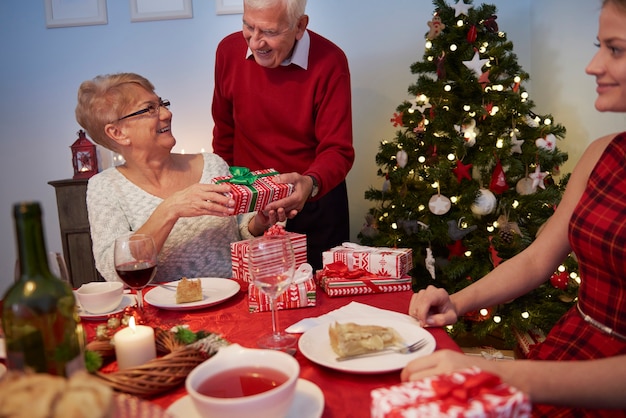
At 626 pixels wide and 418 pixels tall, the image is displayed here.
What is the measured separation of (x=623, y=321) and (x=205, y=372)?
924 mm

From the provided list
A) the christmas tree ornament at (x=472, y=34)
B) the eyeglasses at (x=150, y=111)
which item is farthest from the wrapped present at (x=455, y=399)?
the christmas tree ornament at (x=472, y=34)

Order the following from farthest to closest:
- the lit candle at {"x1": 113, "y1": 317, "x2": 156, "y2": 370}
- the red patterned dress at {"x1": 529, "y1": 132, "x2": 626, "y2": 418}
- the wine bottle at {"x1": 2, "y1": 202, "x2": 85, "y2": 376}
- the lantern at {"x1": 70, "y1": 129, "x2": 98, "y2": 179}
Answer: the lantern at {"x1": 70, "y1": 129, "x2": 98, "y2": 179}
the red patterned dress at {"x1": 529, "y1": 132, "x2": 626, "y2": 418}
the lit candle at {"x1": 113, "y1": 317, "x2": 156, "y2": 370}
the wine bottle at {"x1": 2, "y1": 202, "x2": 85, "y2": 376}

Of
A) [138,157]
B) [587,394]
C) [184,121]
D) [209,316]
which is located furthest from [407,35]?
[587,394]

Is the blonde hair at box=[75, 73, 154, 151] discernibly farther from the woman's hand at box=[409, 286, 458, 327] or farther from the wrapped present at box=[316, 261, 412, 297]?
the woman's hand at box=[409, 286, 458, 327]

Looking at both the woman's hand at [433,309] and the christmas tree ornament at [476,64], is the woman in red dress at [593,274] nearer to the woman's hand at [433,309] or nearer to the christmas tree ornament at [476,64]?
the woman's hand at [433,309]

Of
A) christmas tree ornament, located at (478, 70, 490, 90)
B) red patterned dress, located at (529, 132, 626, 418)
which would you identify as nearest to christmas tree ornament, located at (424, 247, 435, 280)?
christmas tree ornament, located at (478, 70, 490, 90)

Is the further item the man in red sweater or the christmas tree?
the christmas tree

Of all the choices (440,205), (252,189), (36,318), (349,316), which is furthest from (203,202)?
(440,205)

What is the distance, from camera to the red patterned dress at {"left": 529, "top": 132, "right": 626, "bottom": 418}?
1123mm

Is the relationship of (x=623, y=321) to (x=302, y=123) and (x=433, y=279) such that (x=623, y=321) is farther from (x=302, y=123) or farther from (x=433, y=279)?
(x=433, y=279)

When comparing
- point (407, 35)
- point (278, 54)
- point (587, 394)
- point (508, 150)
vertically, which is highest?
point (407, 35)

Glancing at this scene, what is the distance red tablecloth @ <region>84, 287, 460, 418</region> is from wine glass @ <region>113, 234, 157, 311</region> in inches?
4.3

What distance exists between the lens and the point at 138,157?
2.09 metres

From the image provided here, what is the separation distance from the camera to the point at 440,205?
303 centimetres
